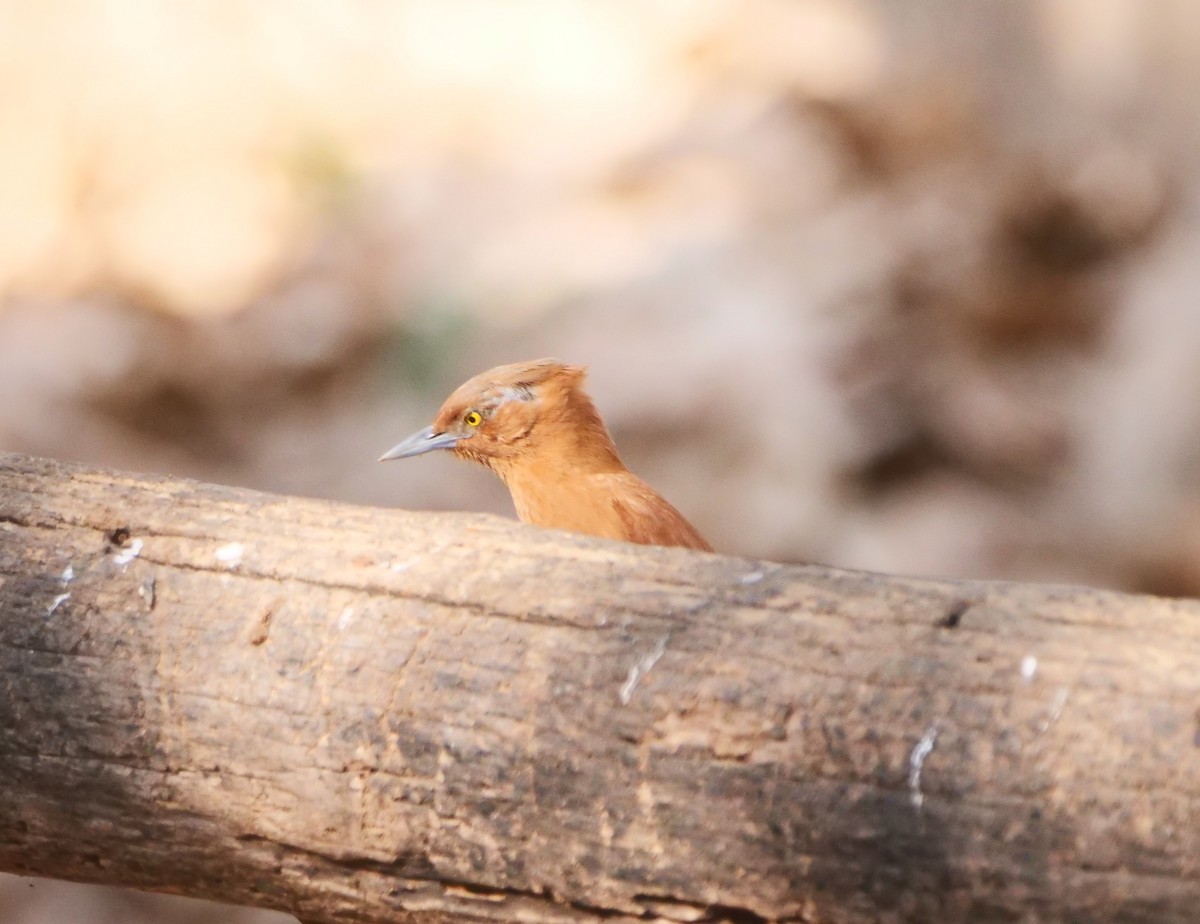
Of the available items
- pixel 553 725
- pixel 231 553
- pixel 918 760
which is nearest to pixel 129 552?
pixel 231 553

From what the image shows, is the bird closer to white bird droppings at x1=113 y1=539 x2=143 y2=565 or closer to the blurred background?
white bird droppings at x1=113 y1=539 x2=143 y2=565

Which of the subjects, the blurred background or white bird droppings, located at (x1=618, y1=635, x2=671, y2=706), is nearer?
white bird droppings, located at (x1=618, y1=635, x2=671, y2=706)

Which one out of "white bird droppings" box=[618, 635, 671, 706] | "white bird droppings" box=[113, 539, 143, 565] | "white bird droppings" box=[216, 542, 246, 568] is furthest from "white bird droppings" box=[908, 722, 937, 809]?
"white bird droppings" box=[113, 539, 143, 565]

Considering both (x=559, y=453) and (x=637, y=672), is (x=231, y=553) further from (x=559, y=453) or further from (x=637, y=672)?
(x=559, y=453)

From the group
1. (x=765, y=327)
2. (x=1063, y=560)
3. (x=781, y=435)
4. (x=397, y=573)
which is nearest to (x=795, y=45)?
(x=765, y=327)

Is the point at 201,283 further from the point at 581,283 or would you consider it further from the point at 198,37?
the point at 581,283

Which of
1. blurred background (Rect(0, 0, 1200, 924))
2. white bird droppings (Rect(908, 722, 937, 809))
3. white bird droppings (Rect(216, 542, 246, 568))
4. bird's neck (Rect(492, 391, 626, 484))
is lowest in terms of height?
white bird droppings (Rect(908, 722, 937, 809))

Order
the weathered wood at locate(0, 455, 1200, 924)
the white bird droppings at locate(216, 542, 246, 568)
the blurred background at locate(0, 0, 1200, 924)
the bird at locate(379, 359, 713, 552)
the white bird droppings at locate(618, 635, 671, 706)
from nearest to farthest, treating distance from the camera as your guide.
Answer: the weathered wood at locate(0, 455, 1200, 924)
the white bird droppings at locate(618, 635, 671, 706)
the white bird droppings at locate(216, 542, 246, 568)
the bird at locate(379, 359, 713, 552)
the blurred background at locate(0, 0, 1200, 924)
